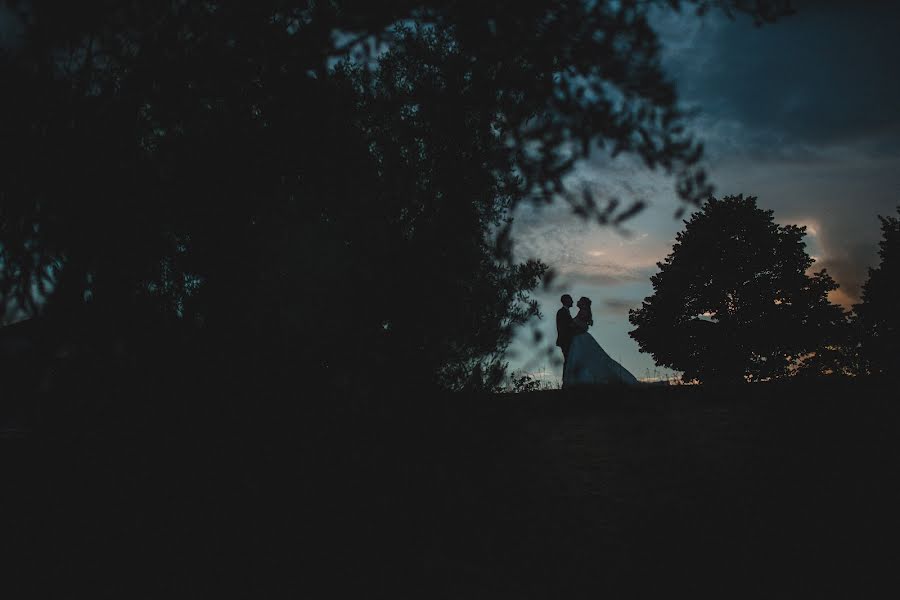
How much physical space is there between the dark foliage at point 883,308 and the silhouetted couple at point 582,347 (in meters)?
31.7

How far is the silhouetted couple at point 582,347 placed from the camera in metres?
13.8

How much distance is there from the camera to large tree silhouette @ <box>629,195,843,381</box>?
3662 cm

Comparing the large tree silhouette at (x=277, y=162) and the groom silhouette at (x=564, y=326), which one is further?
the groom silhouette at (x=564, y=326)

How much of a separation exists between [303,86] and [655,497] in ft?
15.0

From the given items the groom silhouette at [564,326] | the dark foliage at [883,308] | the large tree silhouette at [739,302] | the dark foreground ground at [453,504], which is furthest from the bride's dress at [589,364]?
the dark foliage at [883,308]

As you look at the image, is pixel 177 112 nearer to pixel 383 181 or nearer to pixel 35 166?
pixel 35 166

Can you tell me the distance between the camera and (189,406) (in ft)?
15.7

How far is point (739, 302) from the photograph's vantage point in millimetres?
37781

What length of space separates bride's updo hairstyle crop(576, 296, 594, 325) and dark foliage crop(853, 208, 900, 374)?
3185 cm

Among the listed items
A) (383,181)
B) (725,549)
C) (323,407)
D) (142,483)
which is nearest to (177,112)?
(383,181)

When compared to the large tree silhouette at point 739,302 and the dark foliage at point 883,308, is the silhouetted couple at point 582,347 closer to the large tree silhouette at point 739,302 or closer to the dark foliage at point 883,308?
the large tree silhouette at point 739,302

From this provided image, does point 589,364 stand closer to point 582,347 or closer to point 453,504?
point 582,347

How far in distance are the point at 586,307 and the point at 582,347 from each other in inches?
38.1

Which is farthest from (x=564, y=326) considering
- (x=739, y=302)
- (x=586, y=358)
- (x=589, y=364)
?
(x=739, y=302)
